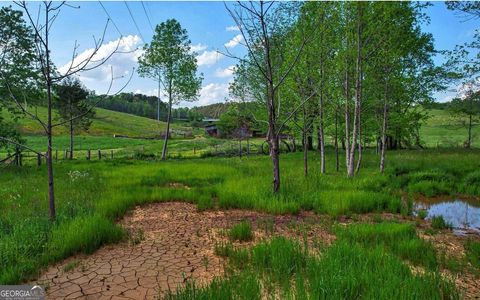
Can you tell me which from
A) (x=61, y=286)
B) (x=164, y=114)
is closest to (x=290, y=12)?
(x=61, y=286)

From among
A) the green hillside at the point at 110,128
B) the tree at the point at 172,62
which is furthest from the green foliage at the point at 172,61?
the green hillside at the point at 110,128

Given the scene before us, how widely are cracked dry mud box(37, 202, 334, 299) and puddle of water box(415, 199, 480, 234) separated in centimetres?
409

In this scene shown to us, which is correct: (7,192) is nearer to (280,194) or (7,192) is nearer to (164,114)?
(280,194)

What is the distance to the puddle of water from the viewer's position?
307 inches

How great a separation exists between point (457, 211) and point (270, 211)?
6344mm

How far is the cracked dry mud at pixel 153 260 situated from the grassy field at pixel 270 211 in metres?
0.45

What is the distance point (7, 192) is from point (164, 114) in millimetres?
152139

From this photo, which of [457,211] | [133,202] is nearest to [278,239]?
[133,202]

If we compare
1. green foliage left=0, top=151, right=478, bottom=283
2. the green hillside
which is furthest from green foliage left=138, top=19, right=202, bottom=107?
the green hillside

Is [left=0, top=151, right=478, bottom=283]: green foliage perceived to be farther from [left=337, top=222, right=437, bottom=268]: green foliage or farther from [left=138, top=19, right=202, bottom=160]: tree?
[left=138, top=19, right=202, bottom=160]: tree

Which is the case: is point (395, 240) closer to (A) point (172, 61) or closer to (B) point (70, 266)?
(B) point (70, 266)

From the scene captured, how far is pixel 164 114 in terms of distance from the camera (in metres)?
157

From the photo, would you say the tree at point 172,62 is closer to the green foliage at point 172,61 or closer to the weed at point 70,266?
the green foliage at point 172,61

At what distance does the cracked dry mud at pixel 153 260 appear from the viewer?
392 centimetres
